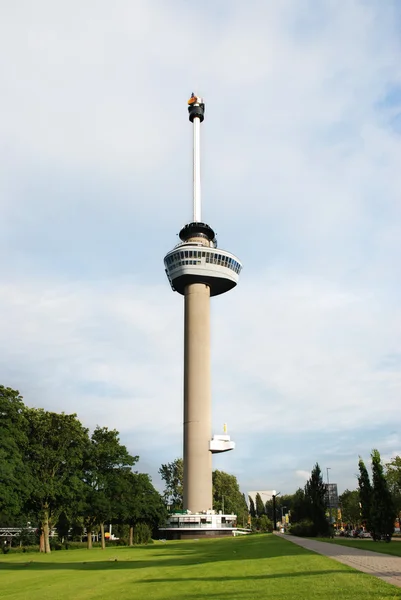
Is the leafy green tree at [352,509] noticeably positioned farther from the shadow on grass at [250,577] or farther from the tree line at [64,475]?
the shadow on grass at [250,577]

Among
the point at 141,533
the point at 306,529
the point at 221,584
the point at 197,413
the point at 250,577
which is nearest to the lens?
the point at 221,584

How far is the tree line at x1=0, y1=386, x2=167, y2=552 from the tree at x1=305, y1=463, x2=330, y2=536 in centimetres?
2408

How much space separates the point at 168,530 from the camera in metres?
102

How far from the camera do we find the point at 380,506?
54.7 m

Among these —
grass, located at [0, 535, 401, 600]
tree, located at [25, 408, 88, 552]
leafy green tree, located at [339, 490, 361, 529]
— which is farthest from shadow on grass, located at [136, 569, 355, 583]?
leafy green tree, located at [339, 490, 361, 529]

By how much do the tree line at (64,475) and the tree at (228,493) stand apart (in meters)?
64.5

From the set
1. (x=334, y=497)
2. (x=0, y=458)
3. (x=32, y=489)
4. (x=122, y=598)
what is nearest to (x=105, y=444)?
(x=32, y=489)

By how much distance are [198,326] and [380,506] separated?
6213cm

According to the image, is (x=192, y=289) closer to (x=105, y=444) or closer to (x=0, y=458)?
(x=105, y=444)

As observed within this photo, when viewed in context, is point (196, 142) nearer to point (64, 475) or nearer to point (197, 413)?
point (197, 413)

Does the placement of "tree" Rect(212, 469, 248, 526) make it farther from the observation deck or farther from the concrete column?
the observation deck

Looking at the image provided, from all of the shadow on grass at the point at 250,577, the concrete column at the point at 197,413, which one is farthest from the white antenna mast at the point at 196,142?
the shadow on grass at the point at 250,577

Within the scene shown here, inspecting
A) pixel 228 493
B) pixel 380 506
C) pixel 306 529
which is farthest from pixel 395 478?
pixel 228 493

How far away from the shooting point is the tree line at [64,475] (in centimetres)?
5972
